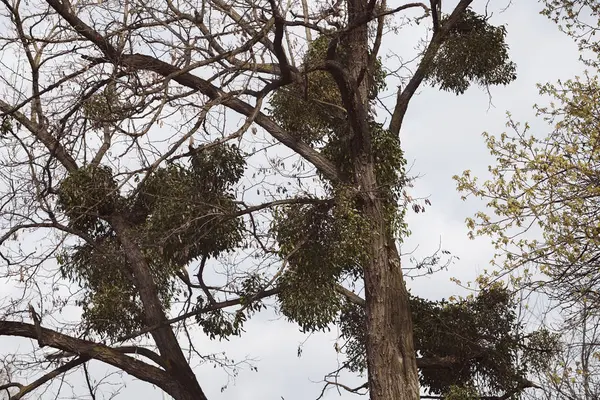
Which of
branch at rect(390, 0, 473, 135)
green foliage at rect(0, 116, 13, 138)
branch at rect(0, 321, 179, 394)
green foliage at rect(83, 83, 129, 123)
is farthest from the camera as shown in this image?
branch at rect(390, 0, 473, 135)

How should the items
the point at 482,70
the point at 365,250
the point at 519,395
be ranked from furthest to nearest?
1. the point at 482,70
2. the point at 519,395
3. the point at 365,250

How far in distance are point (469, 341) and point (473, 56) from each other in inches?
166

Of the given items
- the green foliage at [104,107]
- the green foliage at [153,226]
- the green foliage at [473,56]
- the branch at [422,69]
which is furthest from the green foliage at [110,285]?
the green foliage at [473,56]

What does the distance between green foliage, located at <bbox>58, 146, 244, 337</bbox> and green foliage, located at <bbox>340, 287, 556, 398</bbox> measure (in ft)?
7.63

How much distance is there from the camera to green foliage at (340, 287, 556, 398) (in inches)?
504

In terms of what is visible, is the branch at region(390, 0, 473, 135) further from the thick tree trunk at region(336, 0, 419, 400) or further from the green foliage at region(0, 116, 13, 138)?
the green foliage at region(0, 116, 13, 138)

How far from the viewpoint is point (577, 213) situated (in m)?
11.7

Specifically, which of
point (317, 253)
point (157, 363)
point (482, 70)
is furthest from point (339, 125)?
point (157, 363)

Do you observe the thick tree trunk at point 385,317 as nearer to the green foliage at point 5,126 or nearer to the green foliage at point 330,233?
the green foliage at point 330,233

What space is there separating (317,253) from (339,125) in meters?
1.85

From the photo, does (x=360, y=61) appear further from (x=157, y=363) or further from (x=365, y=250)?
(x=157, y=363)

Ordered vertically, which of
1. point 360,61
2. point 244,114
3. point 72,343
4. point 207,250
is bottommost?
point 72,343

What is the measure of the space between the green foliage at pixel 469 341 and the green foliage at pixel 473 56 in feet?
11.1

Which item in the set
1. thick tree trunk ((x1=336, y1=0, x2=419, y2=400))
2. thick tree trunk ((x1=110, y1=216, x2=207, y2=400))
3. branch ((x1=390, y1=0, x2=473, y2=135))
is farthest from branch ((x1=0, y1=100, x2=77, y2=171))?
branch ((x1=390, y1=0, x2=473, y2=135))
